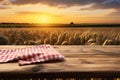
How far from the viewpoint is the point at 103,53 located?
6.63 ft

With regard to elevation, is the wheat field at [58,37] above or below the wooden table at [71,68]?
below

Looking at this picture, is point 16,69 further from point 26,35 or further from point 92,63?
point 26,35

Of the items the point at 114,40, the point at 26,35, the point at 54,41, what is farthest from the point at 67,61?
the point at 26,35

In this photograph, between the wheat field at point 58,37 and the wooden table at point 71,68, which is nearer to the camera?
the wooden table at point 71,68

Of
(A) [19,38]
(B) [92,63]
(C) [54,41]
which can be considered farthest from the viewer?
(A) [19,38]

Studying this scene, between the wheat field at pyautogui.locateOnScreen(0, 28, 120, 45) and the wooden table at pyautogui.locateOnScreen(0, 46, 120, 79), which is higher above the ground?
the wooden table at pyautogui.locateOnScreen(0, 46, 120, 79)

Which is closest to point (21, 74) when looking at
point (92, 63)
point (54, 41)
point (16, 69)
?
point (16, 69)

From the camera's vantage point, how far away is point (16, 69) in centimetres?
153

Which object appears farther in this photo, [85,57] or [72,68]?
[85,57]

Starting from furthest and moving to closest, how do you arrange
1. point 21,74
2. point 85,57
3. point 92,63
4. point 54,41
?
1. point 54,41
2. point 85,57
3. point 92,63
4. point 21,74

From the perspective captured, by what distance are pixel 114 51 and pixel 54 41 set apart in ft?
4.80

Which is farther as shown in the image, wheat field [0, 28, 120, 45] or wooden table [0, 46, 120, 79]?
wheat field [0, 28, 120, 45]

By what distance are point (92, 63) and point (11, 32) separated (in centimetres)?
254

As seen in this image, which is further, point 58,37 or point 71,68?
point 58,37
